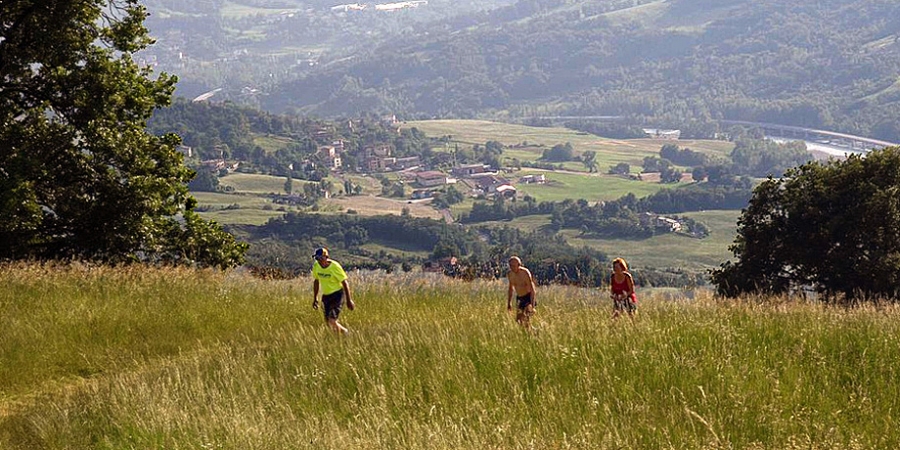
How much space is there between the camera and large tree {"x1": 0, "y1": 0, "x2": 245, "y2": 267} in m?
17.5

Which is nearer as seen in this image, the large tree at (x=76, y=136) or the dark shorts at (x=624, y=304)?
the dark shorts at (x=624, y=304)

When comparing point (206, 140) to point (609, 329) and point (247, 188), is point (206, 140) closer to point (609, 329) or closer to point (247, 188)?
point (247, 188)

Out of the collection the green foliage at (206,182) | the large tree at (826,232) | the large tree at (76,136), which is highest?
the large tree at (76,136)

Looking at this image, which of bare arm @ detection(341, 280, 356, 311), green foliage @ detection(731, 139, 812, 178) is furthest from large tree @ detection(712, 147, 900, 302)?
green foliage @ detection(731, 139, 812, 178)

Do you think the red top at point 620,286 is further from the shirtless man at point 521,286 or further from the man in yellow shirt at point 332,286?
the man in yellow shirt at point 332,286

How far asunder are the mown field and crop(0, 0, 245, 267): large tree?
6.77 meters

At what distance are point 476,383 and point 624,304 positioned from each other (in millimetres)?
4539

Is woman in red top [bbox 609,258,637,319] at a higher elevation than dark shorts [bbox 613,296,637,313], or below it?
higher

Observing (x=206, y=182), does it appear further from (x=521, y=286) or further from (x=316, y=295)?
(x=521, y=286)

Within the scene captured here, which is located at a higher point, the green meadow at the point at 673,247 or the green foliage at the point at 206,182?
the green foliage at the point at 206,182

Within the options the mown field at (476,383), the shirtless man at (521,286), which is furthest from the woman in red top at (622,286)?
the shirtless man at (521,286)

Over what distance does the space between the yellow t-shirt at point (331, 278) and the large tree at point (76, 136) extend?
6827 mm

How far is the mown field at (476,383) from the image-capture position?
5652mm

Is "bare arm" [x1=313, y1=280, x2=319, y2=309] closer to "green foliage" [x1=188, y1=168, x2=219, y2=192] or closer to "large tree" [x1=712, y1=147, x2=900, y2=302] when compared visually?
"large tree" [x1=712, y1=147, x2=900, y2=302]
